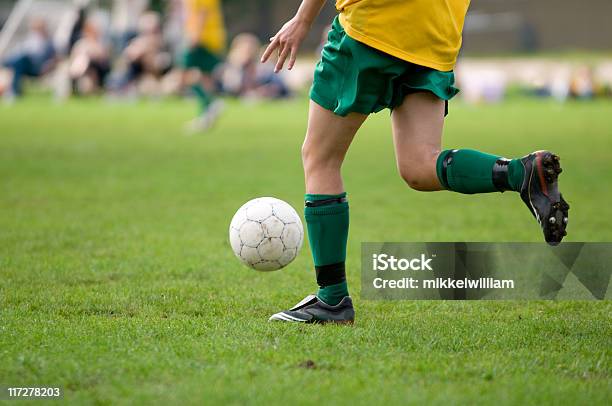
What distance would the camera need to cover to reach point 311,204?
4.32 metres

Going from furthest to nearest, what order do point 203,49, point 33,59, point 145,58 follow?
point 145,58 < point 33,59 < point 203,49

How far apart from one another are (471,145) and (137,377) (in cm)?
1076

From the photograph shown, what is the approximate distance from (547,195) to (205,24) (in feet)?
43.2

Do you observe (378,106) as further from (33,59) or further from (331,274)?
(33,59)

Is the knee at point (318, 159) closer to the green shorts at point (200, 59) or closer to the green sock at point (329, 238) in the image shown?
the green sock at point (329, 238)

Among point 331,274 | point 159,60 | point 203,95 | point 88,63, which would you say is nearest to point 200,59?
point 203,95

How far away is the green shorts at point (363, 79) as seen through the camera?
4.11 meters

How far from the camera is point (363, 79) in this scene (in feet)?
13.5

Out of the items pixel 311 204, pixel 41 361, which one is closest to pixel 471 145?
pixel 311 204

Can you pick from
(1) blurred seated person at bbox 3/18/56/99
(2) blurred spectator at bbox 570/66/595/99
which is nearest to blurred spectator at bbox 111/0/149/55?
(1) blurred seated person at bbox 3/18/56/99

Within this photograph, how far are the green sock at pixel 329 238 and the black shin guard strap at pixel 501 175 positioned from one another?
67cm

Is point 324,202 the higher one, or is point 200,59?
point 200,59

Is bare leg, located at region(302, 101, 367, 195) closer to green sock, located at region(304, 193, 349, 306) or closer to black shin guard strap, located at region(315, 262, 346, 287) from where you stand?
green sock, located at region(304, 193, 349, 306)

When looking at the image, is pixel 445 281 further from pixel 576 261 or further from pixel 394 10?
pixel 394 10
